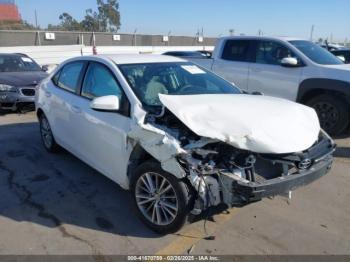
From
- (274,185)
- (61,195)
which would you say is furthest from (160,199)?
(61,195)

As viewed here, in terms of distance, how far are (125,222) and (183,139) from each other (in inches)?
44.5

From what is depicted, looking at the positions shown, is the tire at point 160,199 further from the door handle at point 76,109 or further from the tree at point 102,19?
the tree at point 102,19

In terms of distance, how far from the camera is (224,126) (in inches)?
139

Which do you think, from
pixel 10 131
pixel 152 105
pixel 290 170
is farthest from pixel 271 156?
pixel 10 131

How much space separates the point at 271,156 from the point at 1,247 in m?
2.57

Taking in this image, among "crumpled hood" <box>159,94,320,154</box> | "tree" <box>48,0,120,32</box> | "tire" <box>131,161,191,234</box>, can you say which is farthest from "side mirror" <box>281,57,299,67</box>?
"tree" <box>48,0,120,32</box>

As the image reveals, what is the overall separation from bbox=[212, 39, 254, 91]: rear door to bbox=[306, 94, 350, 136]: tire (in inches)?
65.9

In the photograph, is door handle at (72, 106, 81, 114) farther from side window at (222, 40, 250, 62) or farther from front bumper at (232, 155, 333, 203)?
side window at (222, 40, 250, 62)

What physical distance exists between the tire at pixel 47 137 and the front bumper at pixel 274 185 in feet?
11.9

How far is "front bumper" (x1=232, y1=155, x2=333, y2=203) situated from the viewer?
323 cm

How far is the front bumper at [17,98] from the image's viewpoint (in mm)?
9219

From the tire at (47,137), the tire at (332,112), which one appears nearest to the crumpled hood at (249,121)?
the tire at (47,137)

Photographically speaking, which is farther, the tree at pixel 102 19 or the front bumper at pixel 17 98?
the tree at pixel 102 19

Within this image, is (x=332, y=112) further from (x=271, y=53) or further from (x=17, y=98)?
(x=17, y=98)
